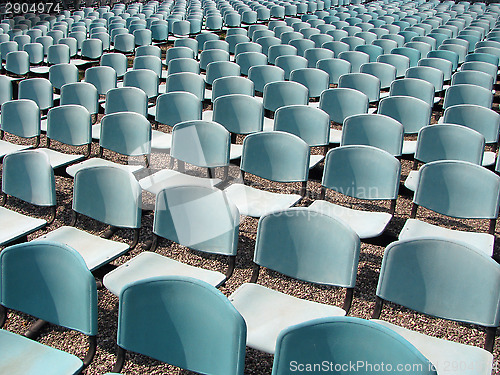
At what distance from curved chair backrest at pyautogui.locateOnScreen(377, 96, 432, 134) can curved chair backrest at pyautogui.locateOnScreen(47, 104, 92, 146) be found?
2851 millimetres

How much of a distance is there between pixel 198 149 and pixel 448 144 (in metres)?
2.06

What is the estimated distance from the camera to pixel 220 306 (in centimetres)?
209

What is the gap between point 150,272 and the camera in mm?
2934

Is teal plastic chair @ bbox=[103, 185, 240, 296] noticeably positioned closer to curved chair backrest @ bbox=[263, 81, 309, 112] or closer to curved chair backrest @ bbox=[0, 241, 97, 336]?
curved chair backrest @ bbox=[0, 241, 97, 336]

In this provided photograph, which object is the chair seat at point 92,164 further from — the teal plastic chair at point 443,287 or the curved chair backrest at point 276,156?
the teal plastic chair at point 443,287

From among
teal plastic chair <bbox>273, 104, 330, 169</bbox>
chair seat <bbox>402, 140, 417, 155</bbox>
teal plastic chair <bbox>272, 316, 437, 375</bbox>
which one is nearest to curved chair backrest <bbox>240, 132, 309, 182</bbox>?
teal plastic chair <bbox>273, 104, 330, 169</bbox>

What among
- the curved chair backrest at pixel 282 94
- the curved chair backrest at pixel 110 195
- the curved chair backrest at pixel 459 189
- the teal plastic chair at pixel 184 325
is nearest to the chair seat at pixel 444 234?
the curved chair backrest at pixel 459 189

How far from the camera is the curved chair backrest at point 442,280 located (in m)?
2.41

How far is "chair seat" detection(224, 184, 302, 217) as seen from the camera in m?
3.70

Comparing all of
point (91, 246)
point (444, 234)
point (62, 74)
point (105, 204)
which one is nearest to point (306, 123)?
point (444, 234)

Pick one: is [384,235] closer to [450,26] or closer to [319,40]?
[319,40]

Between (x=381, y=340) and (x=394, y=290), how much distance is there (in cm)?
70

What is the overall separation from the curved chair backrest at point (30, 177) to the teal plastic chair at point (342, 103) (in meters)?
2.88

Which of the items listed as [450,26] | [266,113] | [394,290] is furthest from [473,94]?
[450,26]
